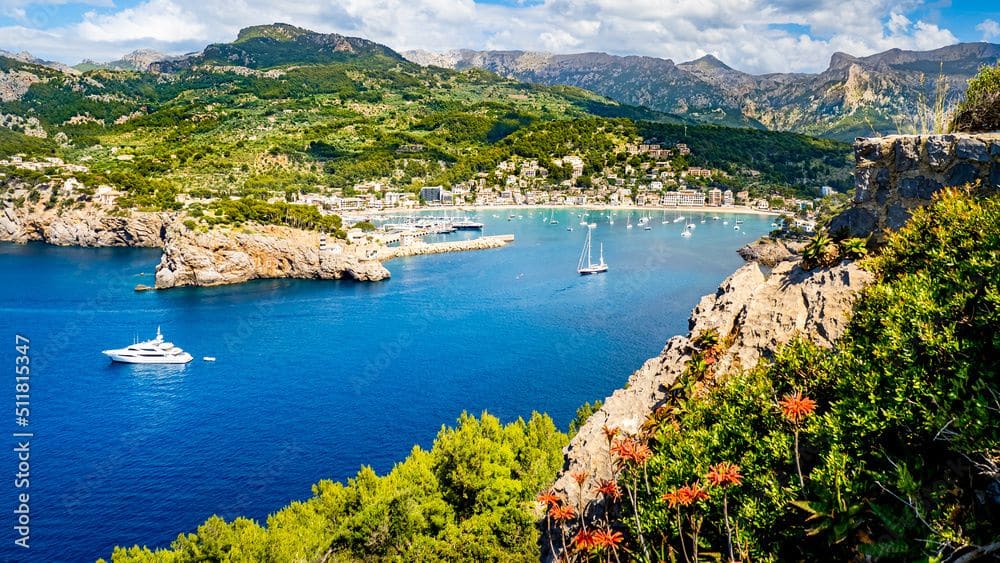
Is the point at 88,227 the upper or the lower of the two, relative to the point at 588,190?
lower

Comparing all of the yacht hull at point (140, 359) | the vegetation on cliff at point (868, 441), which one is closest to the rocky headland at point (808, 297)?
the vegetation on cliff at point (868, 441)

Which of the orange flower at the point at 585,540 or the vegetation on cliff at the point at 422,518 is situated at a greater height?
the orange flower at the point at 585,540

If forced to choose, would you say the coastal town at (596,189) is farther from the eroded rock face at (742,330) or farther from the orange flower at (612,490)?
the orange flower at (612,490)

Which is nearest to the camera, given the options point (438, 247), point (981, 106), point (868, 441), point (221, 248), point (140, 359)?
point (868, 441)

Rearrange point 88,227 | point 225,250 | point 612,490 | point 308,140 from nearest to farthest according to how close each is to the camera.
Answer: point 612,490, point 225,250, point 88,227, point 308,140

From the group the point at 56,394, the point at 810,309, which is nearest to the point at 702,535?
the point at 810,309

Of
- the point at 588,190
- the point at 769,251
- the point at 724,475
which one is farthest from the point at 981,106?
the point at 588,190

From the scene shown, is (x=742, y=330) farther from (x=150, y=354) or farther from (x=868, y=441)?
(x=150, y=354)
